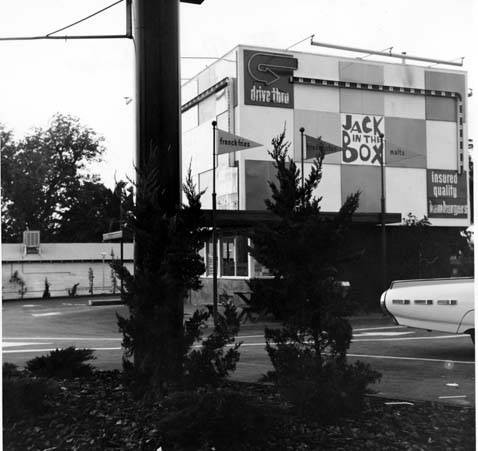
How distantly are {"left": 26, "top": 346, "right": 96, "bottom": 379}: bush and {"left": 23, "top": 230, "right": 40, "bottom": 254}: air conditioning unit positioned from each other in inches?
678

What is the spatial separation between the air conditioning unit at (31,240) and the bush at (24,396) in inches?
723

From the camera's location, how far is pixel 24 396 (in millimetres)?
4695

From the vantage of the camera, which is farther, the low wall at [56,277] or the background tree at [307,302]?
the low wall at [56,277]

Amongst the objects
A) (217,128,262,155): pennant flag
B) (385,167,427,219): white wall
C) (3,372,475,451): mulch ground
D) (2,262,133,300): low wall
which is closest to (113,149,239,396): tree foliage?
(3,372,475,451): mulch ground

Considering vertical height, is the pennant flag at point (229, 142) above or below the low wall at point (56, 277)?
above

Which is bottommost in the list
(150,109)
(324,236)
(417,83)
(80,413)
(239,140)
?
(80,413)

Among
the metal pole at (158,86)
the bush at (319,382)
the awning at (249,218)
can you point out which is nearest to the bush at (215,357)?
the bush at (319,382)

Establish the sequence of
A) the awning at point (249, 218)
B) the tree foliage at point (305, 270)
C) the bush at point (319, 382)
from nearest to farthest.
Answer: the bush at point (319, 382) < the tree foliage at point (305, 270) < the awning at point (249, 218)

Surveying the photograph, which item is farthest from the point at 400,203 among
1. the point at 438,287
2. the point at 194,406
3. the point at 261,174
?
the point at 194,406

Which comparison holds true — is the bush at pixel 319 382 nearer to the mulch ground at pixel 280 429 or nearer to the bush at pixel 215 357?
the mulch ground at pixel 280 429

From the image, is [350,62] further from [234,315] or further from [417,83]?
[234,315]

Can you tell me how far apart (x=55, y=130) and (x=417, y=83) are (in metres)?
11.7

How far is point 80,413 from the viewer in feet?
15.2

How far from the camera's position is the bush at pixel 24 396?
4.59 m
